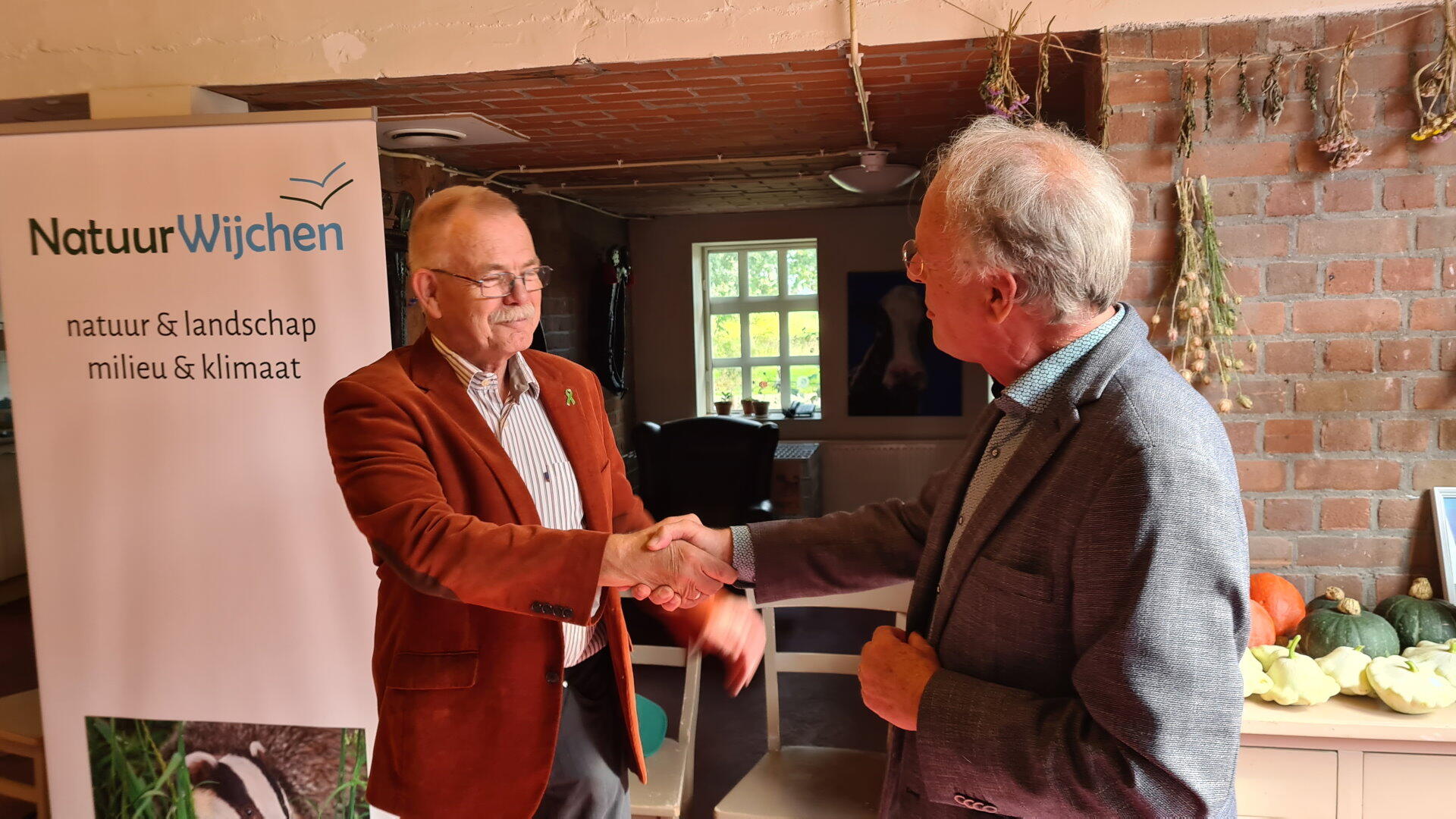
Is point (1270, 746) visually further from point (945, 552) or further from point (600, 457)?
point (600, 457)

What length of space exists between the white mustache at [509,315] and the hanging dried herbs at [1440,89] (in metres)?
2.13

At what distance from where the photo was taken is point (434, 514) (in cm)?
155

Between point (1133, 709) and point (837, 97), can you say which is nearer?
point (1133, 709)

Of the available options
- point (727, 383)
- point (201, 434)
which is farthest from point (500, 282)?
point (727, 383)

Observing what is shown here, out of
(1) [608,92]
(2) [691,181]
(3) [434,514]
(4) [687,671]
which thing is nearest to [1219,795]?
(3) [434,514]

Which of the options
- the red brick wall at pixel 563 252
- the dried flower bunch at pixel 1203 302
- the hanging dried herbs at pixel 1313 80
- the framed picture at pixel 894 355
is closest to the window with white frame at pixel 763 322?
the framed picture at pixel 894 355

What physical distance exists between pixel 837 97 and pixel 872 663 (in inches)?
98.2

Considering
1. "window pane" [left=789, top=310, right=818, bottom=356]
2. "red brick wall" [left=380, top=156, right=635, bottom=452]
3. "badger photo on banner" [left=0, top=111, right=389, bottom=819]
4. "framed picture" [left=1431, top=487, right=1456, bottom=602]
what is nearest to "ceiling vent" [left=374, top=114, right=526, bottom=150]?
"red brick wall" [left=380, top=156, right=635, bottom=452]

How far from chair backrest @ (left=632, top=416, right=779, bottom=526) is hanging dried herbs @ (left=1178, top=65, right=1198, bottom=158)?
329 centimetres

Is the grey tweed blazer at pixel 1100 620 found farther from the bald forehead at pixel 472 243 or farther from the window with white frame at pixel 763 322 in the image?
the window with white frame at pixel 763 322

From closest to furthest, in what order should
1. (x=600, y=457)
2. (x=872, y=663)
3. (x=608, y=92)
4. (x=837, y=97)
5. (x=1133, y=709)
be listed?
(x=1133, y=709), (x=872, y=663), (x=600, y=457), (x=608, y=92), (x=837, y=97)

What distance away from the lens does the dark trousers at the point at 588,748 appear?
5.90 feet

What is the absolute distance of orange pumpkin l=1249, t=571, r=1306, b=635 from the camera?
2373 mm

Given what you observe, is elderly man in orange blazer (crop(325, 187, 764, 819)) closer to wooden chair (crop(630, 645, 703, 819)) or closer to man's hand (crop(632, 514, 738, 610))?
man's hand (crop(632, 514, 738, 610))
